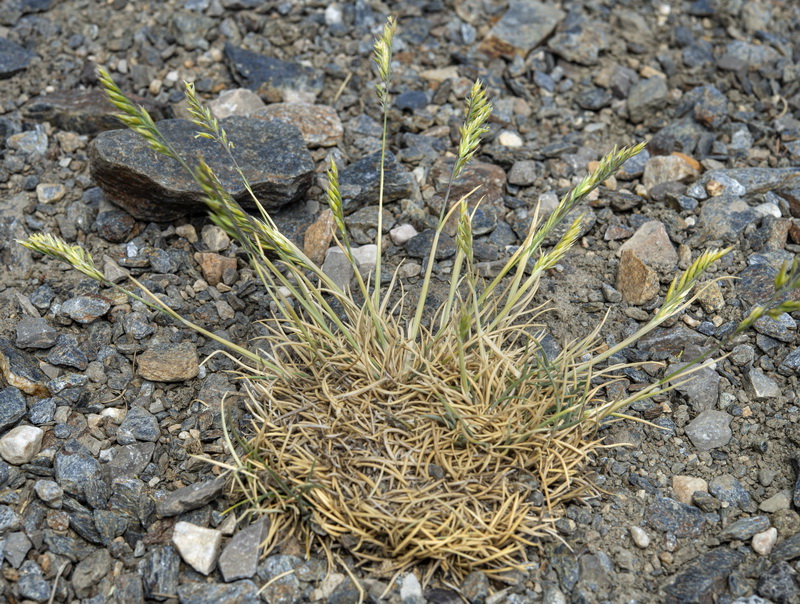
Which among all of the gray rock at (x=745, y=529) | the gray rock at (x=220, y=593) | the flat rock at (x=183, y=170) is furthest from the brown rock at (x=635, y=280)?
the gray rock at (x=220, y=593)

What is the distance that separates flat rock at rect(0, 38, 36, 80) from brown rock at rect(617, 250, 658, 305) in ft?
10.8

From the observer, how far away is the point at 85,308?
2932 millimetres

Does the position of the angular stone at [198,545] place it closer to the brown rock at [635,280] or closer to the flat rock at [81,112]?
the brown rock at [635,280]

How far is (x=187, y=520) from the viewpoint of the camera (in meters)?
2.34

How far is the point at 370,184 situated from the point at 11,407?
5.56 feet

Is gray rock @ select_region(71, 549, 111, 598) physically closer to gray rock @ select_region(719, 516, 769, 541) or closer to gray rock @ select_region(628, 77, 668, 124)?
gray rock @ select_region(719, 516, 769, 541)

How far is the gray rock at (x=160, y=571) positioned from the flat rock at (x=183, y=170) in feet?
4.83

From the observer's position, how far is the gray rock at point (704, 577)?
2.14 metres

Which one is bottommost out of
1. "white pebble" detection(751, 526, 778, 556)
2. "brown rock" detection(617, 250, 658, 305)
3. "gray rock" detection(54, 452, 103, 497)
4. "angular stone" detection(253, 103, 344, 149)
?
"gray rock" detection(54, 452, 103, 497)

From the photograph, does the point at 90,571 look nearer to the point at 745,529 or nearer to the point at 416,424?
Result: the point at 416,424

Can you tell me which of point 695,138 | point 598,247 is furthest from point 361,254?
point 695,138

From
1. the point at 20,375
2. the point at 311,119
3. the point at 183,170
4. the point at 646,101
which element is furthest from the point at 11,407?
the point at 646,101

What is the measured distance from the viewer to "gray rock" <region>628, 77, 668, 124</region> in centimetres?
400

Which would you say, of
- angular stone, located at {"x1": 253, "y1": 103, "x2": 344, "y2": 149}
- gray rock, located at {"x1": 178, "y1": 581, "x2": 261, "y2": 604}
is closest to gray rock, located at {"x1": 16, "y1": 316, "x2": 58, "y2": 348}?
gray rock, located at {"x1": 178, "y1": 581, "x2": 261, "y2": 604}
